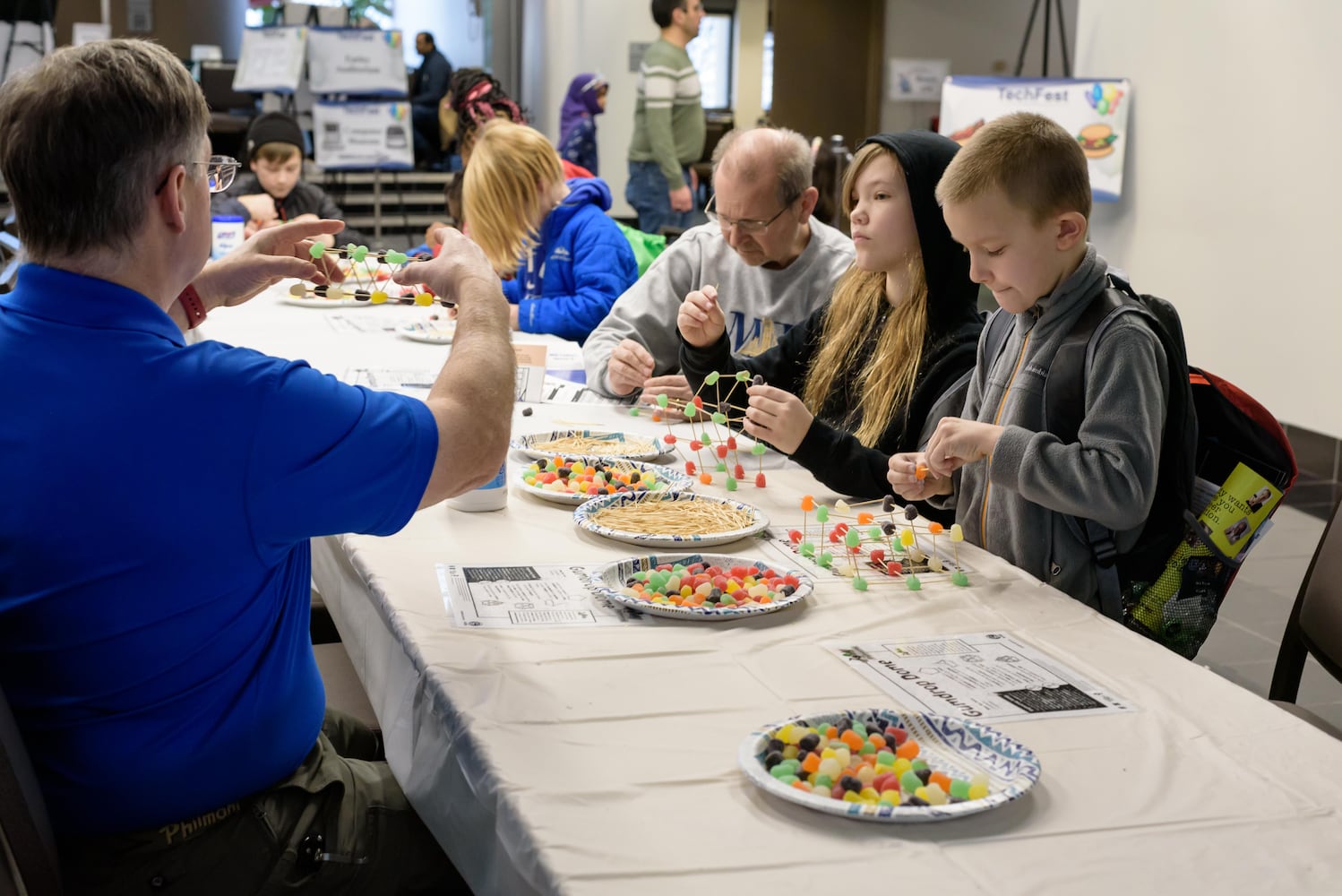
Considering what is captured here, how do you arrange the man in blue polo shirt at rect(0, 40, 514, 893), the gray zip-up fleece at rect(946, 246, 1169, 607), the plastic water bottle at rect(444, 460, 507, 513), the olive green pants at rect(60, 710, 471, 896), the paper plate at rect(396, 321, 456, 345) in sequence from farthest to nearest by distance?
1. the paper plate at rect(396, 321, 456, 345)
2. the plastic water bottle at rect(444, 460, 507, 513)
3. the gray zip-up fleece at rect(946, 246, 1169, 607)
4. the olive green pants at rect(60, 710, 471, 896)
5. the man in blue polo shirt at rect(0, 40, 514, 893)

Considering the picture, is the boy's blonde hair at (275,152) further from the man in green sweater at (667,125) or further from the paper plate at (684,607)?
the paper plate at (684,607)

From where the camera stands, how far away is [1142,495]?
1760 mm

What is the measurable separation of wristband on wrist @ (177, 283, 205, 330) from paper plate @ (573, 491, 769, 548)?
0.63m

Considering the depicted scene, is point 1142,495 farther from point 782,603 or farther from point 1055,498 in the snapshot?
point 782,603

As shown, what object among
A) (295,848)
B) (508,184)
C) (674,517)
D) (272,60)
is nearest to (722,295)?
(508,184)

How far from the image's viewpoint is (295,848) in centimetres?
138

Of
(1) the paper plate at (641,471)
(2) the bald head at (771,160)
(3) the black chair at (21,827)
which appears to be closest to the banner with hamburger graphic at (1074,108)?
(2) the bald head at (771,160)

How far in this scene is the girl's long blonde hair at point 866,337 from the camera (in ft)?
8.02

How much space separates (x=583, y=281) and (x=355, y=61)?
6135 mm

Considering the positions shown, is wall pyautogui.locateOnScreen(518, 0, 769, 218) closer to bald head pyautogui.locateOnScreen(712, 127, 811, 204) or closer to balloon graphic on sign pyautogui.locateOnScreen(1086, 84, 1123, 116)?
balloon graphic on sign pyautogui.locateOnScreen(1086, 84, 1123, 116)

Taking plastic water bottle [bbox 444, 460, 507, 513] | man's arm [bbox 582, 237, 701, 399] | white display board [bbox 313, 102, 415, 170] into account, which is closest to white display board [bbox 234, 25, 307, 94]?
white display board [bbox 313, 102, 415, 170]

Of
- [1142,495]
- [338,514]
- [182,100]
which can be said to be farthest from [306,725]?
[1142,495]

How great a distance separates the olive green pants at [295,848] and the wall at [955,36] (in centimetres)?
919

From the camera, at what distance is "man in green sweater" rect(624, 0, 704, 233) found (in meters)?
7.38
